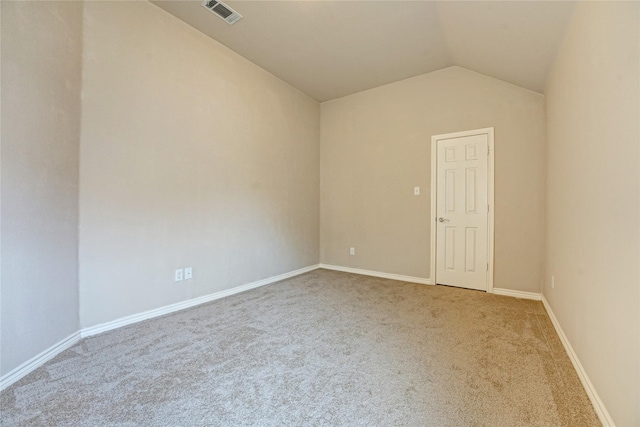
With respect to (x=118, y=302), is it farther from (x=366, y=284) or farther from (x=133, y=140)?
(x=366, y=284)

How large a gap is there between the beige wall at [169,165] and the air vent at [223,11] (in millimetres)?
411

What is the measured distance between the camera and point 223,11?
102 inches

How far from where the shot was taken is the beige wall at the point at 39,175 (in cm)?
157

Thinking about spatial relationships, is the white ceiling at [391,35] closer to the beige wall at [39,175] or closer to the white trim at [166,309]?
the beige wall at [39,175]

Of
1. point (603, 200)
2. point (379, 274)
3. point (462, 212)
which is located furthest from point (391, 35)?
point (379, 274)

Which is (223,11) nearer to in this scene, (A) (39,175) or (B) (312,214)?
(A) (39,175)

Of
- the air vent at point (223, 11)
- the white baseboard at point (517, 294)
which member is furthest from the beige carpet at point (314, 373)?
the air vent at point (223, 11)

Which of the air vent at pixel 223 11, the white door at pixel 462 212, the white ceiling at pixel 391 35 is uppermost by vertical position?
the air vent at pixel 223 11

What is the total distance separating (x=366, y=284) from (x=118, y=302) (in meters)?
2.69

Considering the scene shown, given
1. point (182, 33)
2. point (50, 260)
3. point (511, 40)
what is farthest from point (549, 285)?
point (182, 33)

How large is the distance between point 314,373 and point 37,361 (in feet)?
5.63

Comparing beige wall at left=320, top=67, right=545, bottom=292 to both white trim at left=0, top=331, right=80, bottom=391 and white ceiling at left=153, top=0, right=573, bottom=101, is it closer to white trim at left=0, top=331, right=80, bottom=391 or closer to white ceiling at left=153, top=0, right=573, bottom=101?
white ceiling at left=153, top=0, right=573, bottom=101

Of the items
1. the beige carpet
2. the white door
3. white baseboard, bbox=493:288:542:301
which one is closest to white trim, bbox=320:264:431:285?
the white door

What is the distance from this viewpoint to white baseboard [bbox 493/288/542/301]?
3064 mm
